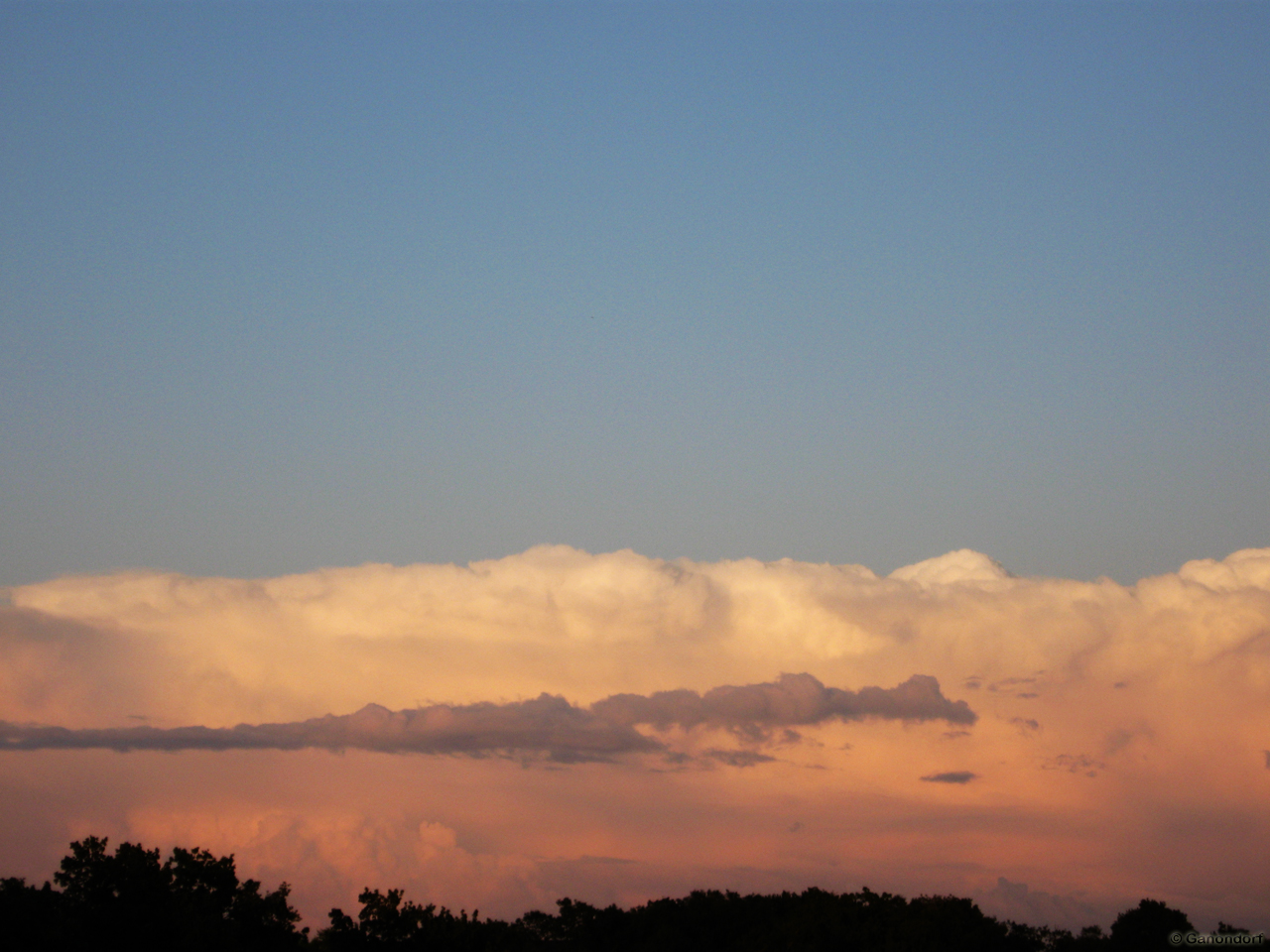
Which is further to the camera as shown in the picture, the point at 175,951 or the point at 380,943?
the point at 380,943

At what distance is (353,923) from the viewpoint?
120 metres

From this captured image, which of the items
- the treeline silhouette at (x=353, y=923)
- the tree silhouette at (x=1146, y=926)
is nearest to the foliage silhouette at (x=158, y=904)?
the treeline silhouette at (x=353, y=923)

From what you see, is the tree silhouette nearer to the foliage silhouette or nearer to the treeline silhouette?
the treeline silhouette

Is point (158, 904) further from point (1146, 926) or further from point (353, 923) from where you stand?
point (1146, 926)

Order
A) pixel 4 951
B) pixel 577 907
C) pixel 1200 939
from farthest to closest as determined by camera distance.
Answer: pixel 577 907 → pixel 1200 939 → pixel 4 951

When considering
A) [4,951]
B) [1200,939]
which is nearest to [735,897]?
[1200,939]

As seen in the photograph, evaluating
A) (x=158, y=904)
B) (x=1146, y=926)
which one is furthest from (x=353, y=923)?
(x=1146, y=926)

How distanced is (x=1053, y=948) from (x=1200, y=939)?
87.1ft

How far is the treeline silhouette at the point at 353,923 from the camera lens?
4284 inches

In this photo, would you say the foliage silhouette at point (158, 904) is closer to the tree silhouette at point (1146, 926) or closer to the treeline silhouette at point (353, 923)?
the treeline silhouette at point (353, 923)

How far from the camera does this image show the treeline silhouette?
10881 cm

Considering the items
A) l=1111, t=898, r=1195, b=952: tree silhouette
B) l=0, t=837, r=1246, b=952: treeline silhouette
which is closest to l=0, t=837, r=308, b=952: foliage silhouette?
l=0, t=837, r=1246, b=952: treeline silhouette

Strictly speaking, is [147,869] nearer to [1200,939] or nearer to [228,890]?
[228,890]

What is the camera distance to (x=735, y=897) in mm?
152750
